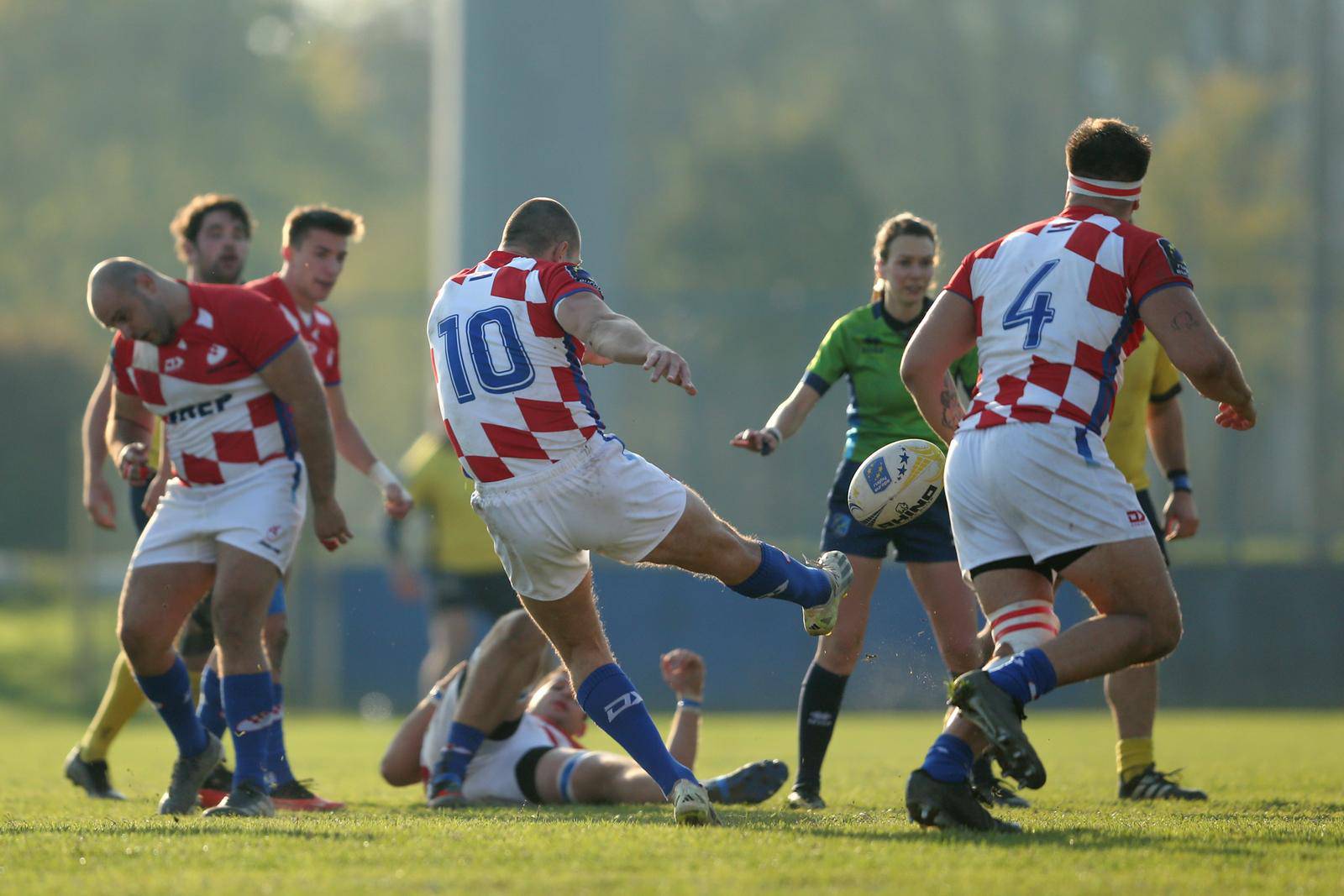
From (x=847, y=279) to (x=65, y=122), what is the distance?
21.5 m

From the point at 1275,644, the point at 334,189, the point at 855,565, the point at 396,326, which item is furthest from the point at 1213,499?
the point at 334,189

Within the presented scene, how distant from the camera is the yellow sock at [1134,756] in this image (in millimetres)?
7402

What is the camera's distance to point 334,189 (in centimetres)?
4541

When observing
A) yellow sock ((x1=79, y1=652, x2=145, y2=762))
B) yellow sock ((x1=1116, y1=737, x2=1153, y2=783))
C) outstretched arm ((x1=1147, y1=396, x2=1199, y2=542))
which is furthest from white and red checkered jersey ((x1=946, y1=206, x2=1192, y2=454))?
yellow sock ((x1=79, y1=652, x2=145, y2=762))

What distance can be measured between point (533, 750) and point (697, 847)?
8.15 ft

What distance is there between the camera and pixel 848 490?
23.4 feet

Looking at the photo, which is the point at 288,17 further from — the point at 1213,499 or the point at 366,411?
the point at 1213,499

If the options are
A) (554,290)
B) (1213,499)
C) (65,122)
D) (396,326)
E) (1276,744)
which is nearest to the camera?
(554,290)

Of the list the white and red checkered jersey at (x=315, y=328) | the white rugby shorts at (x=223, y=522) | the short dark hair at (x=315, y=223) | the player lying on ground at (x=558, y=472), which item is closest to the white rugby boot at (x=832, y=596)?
the player lying on ground at (x=558, y=472)

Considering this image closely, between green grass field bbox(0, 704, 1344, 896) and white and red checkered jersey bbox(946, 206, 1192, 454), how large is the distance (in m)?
1.34

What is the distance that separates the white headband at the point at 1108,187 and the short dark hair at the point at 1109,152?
12 mm

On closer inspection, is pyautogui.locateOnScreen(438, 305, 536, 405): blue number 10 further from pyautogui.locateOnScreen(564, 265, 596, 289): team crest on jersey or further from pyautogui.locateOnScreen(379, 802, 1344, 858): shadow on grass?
pyautogui.locateOnScreen(379, 802, 1344, 858): shadow on grass

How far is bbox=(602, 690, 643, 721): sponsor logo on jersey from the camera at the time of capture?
572 cm

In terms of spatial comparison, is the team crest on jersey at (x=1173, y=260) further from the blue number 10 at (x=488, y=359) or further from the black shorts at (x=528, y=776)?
the black shorts at (x=528, y=776)
